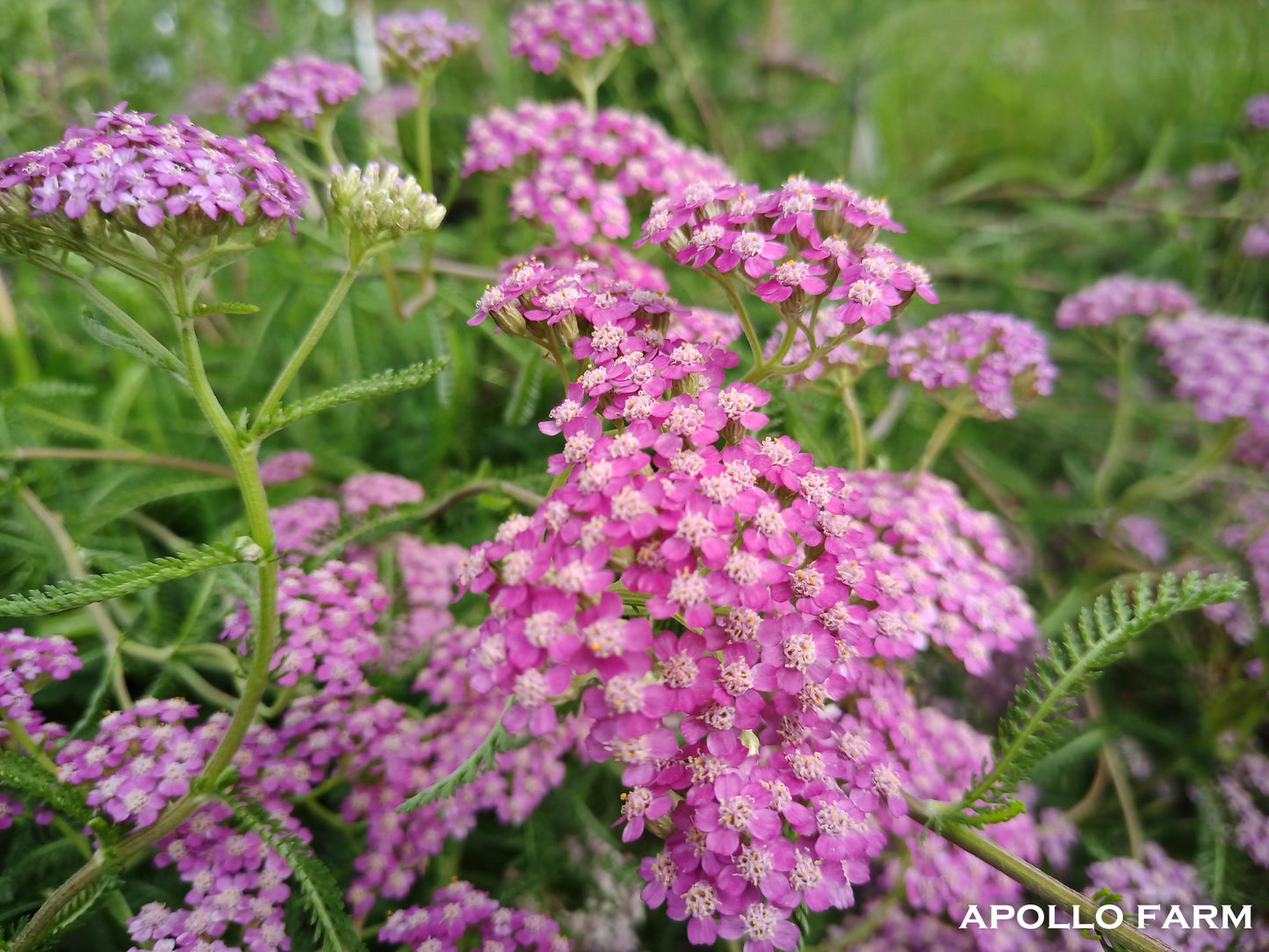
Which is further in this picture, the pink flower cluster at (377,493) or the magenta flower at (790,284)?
the pink flower cluster at (377,493)

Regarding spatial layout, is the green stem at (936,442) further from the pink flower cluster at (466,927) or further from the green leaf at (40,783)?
the green leaf at (40,783)

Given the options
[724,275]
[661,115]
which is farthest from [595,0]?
[724,275]

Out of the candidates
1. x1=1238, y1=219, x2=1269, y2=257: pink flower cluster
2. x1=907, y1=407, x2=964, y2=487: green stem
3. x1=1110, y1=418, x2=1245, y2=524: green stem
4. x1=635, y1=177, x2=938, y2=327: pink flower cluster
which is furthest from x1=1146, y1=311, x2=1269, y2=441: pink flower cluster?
x1=635, y1=177, x2=938, y2=327: pink flower cluster

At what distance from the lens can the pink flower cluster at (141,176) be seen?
86 cm

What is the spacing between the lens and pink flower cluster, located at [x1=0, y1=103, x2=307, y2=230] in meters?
0.86

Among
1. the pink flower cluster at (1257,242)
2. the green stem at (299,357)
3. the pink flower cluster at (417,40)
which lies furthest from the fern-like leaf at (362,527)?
the pink flower cluster at (1257,242)

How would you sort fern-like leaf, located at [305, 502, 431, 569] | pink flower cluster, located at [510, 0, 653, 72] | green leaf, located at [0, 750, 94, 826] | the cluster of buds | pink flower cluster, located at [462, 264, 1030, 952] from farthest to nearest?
1. pink flower cluster, located at [510, 0, 653, 72]
2. fern-like leaf, located at [305, 502, 431, 569]
3. the cluster of buds
4. green leaf, located at [0, 750, 94, 826]
5. pink flower cluster, located at [462, 264, 1030, 952]

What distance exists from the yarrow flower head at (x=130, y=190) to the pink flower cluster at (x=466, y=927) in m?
1.00

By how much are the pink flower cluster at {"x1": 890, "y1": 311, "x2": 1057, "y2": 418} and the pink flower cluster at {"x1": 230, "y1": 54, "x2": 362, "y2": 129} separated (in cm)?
129

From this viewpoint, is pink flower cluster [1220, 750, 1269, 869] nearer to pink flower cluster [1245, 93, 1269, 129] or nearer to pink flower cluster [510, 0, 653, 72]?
pink flower cluster [1245, 93, 1269, 129]

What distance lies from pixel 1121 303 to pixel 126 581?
2277mm

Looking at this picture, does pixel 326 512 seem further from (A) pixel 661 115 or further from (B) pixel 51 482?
(A) pixel 661 115

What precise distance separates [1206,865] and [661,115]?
2.60m

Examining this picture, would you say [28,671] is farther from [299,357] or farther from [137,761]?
[299,357]
